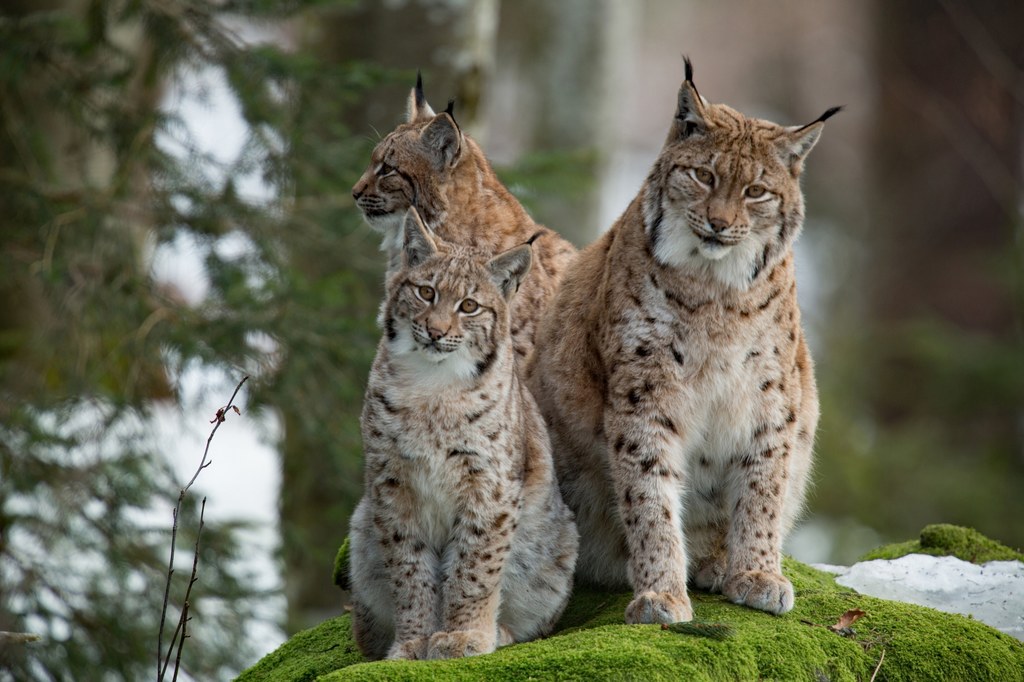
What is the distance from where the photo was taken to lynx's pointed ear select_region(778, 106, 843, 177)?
18.0 ft

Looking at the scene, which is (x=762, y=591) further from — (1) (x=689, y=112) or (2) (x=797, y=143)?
(1) (x=689, y=112)

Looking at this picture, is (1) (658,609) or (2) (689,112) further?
(2) (689,112)

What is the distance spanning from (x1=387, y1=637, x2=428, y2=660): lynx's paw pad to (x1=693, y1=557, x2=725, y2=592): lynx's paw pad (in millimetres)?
1479

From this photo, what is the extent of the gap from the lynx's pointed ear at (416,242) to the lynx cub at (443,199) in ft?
3.52

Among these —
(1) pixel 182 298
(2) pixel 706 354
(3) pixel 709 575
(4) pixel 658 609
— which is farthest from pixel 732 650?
(1) pixel 182 298

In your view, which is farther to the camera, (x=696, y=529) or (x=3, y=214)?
(x=3, y=214)

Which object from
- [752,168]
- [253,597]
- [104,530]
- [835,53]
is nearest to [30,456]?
[104,530]

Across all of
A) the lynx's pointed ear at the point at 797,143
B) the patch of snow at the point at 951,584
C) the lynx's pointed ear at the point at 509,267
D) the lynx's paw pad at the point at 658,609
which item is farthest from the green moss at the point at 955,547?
the lynx's pointed ear at the point at 509,267

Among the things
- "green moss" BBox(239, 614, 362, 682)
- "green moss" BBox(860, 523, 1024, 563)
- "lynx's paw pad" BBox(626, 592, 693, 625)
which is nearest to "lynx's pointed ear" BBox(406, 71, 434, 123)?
"green moss" BBox(239, 614, 362, 682)

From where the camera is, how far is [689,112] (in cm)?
559

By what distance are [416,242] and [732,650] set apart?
2.14 metres

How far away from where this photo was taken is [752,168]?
5395mm

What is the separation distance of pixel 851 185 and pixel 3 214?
2217cm

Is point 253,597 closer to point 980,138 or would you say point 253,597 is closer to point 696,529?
point 696,529
